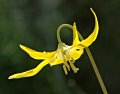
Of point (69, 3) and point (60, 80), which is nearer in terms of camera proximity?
point (60, 80)

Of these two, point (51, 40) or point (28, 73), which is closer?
point (28, 73)

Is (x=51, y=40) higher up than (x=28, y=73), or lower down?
higher up

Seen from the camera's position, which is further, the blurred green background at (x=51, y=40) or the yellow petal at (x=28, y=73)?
the blurred green background at (x=51, y=40)

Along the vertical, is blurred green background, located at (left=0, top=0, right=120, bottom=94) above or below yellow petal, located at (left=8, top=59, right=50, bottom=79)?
above

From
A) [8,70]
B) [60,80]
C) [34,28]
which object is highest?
[34,28]

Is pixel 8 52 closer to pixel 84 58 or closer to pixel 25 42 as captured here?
pixel 25 42

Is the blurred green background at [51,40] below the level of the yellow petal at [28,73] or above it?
above

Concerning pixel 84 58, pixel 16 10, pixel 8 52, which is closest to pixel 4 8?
pixel 16 10

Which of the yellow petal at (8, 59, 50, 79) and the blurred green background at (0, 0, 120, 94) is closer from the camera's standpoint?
the yellow petal at (8, 59, 50, 79)
